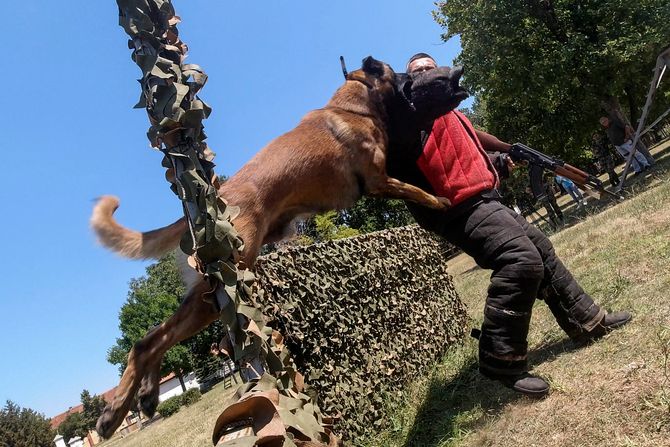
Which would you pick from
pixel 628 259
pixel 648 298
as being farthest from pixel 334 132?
pixel 628 259

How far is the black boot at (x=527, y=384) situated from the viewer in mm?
3117

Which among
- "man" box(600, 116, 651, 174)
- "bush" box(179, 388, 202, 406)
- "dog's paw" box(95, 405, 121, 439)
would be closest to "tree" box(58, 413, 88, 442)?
"bush" box(179, 388, 202, 406)

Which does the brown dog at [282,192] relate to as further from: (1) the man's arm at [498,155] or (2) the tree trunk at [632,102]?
(2) the tree trunk at [632,102]

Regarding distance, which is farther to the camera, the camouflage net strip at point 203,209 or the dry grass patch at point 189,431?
the dry grass patch at point 189,431

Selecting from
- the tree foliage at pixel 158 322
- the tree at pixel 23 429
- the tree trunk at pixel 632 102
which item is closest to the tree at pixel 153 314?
the tree foliage at pixel 158 322

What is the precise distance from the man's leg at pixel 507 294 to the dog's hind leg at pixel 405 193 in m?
0.24

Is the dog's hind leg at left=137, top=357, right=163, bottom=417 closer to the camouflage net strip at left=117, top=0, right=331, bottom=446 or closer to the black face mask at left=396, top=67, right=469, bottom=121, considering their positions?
the camouflage net strip at left=117, top=0, right=331, bottom=446

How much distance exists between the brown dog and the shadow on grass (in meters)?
1.43

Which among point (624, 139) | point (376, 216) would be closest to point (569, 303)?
point (624, 139)

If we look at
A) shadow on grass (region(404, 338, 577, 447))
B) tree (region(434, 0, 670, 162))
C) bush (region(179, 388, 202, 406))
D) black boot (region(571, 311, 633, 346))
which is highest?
tree (region(434, 0, 670, 162))

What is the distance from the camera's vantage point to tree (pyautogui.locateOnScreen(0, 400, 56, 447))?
35.6 meters

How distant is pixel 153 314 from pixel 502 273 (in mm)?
40162

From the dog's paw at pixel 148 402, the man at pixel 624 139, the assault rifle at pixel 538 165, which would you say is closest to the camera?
the dog's paw at pixel 148 402

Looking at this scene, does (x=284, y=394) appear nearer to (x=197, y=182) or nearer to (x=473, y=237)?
(x=197, y=182)
